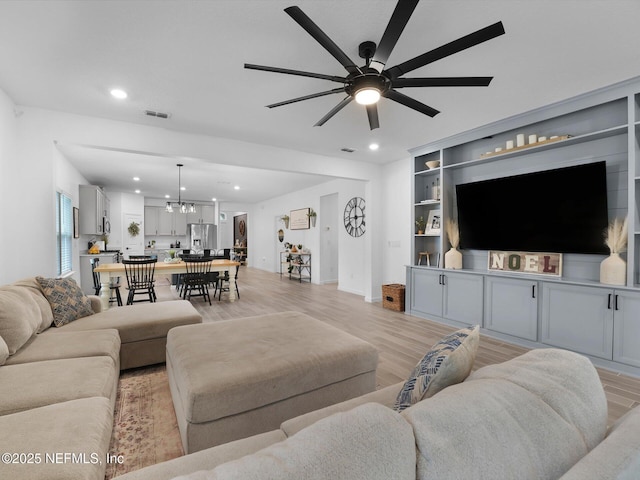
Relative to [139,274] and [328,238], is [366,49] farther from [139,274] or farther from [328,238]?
[328,238]

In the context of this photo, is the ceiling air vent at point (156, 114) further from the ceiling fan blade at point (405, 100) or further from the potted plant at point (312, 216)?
the potted plant at point (312, 216)

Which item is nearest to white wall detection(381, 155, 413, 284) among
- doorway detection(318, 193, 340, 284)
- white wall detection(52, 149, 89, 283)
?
doorway detection(318, 193, 340, 284)

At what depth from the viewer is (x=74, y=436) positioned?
48.1 inches

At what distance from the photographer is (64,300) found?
9.21 feet

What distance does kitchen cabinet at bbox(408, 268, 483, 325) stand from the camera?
4.12 m

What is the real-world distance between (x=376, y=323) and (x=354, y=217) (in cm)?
322

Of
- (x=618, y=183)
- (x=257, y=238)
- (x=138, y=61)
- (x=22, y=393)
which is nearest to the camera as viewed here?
(x=22, y=393)

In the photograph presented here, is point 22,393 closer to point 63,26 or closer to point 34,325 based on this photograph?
point 34,325

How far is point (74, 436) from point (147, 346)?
5.96 ft

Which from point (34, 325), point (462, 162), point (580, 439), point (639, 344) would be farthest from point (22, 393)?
point (462, 162)

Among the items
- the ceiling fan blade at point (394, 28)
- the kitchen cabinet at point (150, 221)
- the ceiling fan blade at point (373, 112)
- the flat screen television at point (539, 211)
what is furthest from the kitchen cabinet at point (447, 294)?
the kitchen cabinet at point (150, 221)

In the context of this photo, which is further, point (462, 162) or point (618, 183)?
point (462, 162)

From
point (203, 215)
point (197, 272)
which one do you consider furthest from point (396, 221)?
point (203, 215)

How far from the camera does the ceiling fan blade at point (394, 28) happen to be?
1.51m
